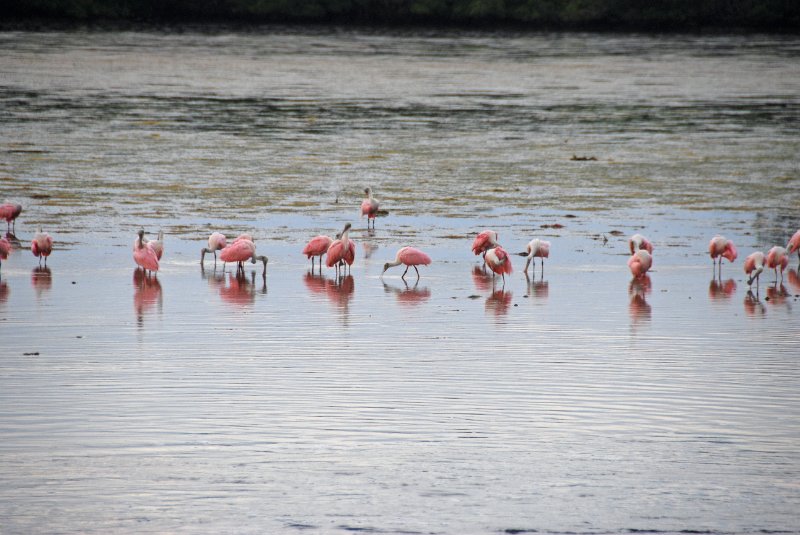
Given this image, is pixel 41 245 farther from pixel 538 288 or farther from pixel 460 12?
pixel 460 12

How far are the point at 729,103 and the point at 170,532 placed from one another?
30.0 metres

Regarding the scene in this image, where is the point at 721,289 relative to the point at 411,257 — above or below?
below

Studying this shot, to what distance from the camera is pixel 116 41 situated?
60562mm

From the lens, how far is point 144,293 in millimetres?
11836

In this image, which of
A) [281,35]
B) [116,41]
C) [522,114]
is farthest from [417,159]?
[281,35]

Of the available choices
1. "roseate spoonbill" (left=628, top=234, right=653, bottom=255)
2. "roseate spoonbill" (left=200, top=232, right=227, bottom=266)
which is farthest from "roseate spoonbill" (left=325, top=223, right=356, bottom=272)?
"roseate spoonbill" (left=628, top=234, right=653, bottom=255)

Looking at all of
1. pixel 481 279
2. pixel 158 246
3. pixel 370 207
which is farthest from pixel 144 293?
pixel 370 207

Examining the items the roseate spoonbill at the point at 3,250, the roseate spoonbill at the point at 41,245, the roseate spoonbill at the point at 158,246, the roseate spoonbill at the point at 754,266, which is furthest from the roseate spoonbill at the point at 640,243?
the roseate spoonbill at the point at 3,250

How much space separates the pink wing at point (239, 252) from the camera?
12.8 meters

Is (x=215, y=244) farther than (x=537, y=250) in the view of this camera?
Yes

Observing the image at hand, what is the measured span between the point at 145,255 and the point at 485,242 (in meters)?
3.05

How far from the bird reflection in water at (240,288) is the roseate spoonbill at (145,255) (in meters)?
0.61

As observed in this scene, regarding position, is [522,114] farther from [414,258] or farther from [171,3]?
[171,3]

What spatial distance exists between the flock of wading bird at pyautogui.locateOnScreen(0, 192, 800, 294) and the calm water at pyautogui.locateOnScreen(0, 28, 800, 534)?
18cm
